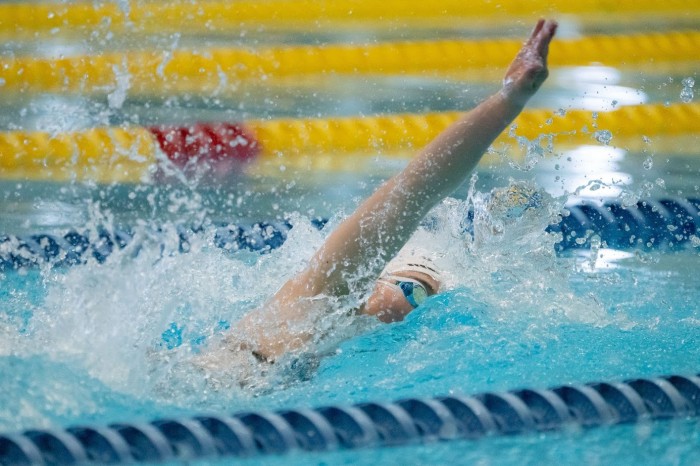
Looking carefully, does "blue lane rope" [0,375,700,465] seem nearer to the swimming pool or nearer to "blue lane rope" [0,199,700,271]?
the swimming pool

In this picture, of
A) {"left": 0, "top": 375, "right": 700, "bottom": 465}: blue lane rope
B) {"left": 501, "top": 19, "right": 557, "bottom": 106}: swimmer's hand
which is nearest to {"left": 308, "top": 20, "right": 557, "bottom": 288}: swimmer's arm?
{"left": 501, "top": 19, "right": 557, "bottom": 106}: swimmer's hand

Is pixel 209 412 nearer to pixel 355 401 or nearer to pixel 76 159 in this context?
pixel 355 401

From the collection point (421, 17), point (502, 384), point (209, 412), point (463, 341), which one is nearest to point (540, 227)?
point (463, 341)

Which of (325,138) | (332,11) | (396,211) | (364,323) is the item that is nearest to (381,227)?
(396,211)

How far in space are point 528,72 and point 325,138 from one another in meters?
1.84

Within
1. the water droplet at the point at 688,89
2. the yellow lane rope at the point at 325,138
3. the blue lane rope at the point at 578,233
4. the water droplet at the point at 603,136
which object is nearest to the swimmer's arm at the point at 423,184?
the blue lane rope at the point at 578,233

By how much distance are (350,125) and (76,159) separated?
102cm

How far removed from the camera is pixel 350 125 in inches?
140

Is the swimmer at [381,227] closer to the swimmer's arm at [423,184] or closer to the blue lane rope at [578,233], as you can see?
the swimmer's arm at [423,184]

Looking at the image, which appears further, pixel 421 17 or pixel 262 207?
pixel 421 17

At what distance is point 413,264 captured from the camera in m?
2.19

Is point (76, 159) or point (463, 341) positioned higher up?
point (76, 159)

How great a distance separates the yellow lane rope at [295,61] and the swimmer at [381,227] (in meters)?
1.92

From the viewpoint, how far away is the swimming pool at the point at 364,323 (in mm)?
1678
